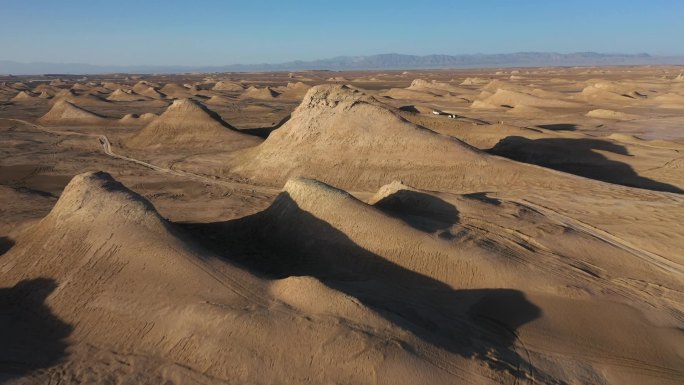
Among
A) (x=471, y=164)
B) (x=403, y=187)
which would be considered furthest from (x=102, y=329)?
(x=471, y=164)

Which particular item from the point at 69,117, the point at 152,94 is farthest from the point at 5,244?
the point at 152,94

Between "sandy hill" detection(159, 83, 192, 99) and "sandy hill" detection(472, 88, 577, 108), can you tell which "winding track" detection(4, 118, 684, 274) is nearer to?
"sandy hill" detection(472, 88, 577, 108)

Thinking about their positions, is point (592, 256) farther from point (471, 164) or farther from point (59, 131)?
point (59, 131)

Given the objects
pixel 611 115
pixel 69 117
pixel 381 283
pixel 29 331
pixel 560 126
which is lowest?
pixel 560 126

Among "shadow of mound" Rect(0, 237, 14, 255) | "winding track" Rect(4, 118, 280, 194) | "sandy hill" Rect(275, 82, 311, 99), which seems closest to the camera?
"shadow of mound" Rect(0, 237, 14, 255)

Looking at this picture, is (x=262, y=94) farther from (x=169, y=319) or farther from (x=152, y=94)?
(x=169, y=319)

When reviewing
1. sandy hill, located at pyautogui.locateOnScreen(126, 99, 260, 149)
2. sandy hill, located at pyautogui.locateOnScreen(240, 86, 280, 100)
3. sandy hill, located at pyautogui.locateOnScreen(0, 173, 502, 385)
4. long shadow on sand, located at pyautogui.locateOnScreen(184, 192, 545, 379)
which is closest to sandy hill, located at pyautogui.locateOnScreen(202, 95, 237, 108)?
sandy hill, located at pyautogui.locateOnScreen(240, 86, 280, 100)
